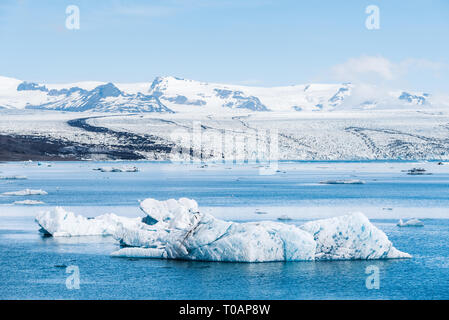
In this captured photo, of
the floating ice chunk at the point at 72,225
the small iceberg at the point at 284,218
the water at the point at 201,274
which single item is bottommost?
the water at the point at 201,274

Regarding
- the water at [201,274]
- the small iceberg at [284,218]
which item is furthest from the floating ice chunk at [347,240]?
the small iceberg at [284,218]

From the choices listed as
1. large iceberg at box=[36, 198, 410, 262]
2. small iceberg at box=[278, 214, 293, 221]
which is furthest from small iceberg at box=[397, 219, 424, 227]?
large iceberg at box=[36, 198, 410, 262]

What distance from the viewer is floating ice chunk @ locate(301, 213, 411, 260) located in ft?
47.8

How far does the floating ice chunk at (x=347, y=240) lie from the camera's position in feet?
47.8

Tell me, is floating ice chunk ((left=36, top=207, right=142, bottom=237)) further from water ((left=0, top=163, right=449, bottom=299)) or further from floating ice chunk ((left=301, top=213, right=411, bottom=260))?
floating ice chunk ((left=301, top=213, right=411, bottom=260))

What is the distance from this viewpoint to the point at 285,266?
13.9 metres

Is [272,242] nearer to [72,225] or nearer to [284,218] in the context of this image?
[72,225]

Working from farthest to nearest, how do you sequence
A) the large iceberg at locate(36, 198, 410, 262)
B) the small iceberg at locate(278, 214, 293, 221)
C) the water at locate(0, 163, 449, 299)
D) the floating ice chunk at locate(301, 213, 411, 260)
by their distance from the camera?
the small iceberg at locate(278, 214, 293, 221)
the floating ice chunk at locate(301, 213, 411, 260)
the large iceberg at locate(36, 198, 410, 262)
the water at locate(0, 163, 449, 299)

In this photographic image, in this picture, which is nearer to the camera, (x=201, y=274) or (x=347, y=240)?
(x=201, y=274)

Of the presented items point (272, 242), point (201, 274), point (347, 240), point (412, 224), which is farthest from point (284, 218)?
point (201, 274)

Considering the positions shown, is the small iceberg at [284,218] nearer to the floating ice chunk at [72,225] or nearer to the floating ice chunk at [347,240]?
the floating ice chunk at [72,225]

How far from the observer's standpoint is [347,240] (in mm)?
14664

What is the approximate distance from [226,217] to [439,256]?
8974 mm

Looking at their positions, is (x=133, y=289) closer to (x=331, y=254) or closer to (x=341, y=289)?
(x=341, y=289)
